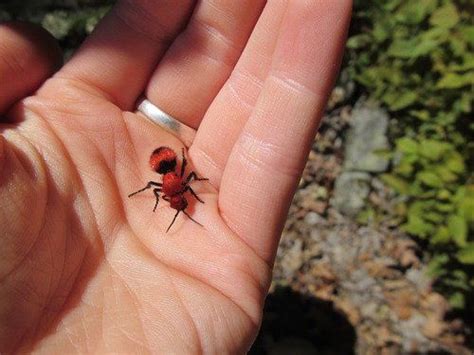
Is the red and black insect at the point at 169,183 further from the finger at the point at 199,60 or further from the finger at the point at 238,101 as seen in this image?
the finger at the point at 199,60

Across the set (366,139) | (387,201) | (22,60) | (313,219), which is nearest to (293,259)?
(313,219)

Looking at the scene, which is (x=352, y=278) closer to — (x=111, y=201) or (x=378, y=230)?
(x=378, y=230)

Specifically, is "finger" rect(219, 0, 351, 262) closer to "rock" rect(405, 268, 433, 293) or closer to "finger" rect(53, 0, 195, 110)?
"finger" rect(53, 0, 195, 110)

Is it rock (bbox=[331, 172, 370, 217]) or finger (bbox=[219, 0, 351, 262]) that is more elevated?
finger (bbox=[219, 0, 351, 262])

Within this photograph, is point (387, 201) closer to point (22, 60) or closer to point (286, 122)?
point (286, 122)

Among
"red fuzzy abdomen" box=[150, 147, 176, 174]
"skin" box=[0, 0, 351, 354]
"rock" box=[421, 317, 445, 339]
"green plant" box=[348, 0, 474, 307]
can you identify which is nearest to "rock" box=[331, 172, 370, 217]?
"green plant" box=[348, 0, 474, 307]

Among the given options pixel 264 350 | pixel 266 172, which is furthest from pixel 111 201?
pixel 264 350
